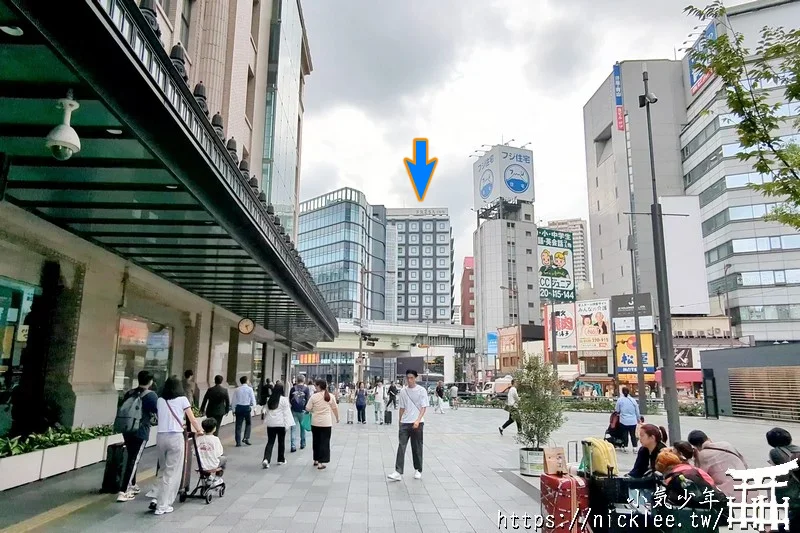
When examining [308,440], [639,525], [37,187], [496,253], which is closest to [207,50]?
[37,187]

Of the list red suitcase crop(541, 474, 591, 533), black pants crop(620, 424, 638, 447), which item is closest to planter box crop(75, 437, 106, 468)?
red suitcase crop(541, 474, 591, 533)

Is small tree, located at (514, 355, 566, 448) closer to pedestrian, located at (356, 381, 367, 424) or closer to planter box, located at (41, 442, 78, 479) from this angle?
planter box, located at (41, 442, 78, 479)

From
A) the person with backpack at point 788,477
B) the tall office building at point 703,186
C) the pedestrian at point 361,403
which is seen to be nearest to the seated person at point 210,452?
the person with backpack at point 788,477

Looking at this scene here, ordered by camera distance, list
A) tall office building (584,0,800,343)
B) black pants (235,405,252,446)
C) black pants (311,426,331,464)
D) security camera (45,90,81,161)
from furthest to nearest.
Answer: tall office building (584,0,800,343) < black pants (235,405,252,446) < black pants (311,426,331,464) < security camera (45,90,81,161)

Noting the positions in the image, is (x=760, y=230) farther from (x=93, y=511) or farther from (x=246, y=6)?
(x=93, y=511)

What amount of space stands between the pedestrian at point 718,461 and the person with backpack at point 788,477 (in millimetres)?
431

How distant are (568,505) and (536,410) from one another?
4709 millimetres

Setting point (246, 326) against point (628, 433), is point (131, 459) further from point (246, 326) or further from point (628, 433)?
point (246, 326)

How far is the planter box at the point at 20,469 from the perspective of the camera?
7.71 meters

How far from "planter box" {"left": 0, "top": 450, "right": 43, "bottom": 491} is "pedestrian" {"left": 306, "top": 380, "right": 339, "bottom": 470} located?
433cm

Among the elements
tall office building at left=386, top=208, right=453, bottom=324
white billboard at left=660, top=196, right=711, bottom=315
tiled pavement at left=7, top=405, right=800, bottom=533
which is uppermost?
tall office building at left=386, top=208, right=453, bottom=324

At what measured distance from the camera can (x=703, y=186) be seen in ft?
196

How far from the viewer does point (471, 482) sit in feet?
31.1

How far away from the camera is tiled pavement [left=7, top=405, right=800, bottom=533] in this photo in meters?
6.49
